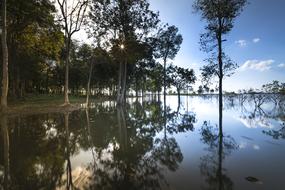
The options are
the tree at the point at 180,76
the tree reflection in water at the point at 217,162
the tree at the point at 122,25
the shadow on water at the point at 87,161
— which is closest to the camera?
the tree reflection in water at the point at 217,162

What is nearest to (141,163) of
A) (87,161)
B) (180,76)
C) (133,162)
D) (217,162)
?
(133,162)

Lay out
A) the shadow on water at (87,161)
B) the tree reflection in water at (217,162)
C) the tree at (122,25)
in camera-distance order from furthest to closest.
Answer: the tree at (122,25)
the shadow on water at (87,161)
the tree reflection in water at (217,162)

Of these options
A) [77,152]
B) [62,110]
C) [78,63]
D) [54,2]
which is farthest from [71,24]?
[78,63]

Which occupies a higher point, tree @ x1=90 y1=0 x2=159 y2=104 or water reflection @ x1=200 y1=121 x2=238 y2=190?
tree @ x1=90 y1=0 x2=159 y2=104

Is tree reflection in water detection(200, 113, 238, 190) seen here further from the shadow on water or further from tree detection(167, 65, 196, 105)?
tree detection(167, 65, 196, 105)

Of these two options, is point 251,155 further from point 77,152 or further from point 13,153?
point 13,153

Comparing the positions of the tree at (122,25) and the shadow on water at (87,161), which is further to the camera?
the tree at (122,25)

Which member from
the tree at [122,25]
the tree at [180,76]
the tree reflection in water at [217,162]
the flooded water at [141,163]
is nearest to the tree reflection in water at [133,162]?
the flooded water at [141,163]

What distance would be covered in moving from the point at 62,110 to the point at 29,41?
12.1 metres

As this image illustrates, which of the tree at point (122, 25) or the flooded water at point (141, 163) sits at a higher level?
the tree at point (122, 25)

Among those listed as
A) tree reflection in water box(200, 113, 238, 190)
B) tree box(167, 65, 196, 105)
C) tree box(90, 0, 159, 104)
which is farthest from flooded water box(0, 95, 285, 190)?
tree box(167, 65, 196, 105)

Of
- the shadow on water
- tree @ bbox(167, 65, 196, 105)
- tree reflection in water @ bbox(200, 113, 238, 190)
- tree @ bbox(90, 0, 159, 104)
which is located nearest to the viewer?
tree reflection in water @ bbox(200, 113, 238, 190)

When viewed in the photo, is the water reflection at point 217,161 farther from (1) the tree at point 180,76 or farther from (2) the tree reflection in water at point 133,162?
(1) the tree at point 180,76

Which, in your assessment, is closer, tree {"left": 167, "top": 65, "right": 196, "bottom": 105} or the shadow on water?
the shadow on water
